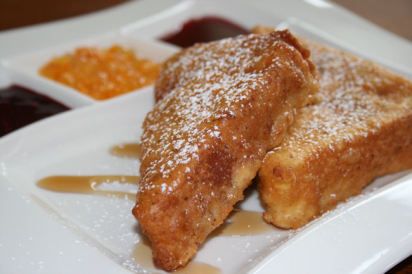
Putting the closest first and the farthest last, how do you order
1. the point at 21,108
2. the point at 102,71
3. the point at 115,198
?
1. the point at 115,198
2. the point at 21,108
3. the point at 102,71

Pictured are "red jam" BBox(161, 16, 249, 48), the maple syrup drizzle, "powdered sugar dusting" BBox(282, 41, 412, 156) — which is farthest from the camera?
"red jam" BBox(161, 16, 249, 48)

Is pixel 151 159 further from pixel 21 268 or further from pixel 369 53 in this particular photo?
pixel 369 53

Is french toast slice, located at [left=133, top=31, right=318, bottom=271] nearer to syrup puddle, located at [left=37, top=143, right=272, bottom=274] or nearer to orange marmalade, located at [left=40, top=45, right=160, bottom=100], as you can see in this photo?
syrup puddle, located at [left=37, top=143, right=272, bottom=274]

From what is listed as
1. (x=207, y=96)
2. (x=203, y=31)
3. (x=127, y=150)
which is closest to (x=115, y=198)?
(x=127, y=150)

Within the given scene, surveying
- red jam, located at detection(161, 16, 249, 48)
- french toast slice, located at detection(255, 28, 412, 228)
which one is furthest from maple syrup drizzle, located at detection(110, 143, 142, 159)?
red jam, located at detection(161, 16, 249, 48)

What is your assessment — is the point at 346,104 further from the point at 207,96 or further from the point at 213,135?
the point at 213,135
